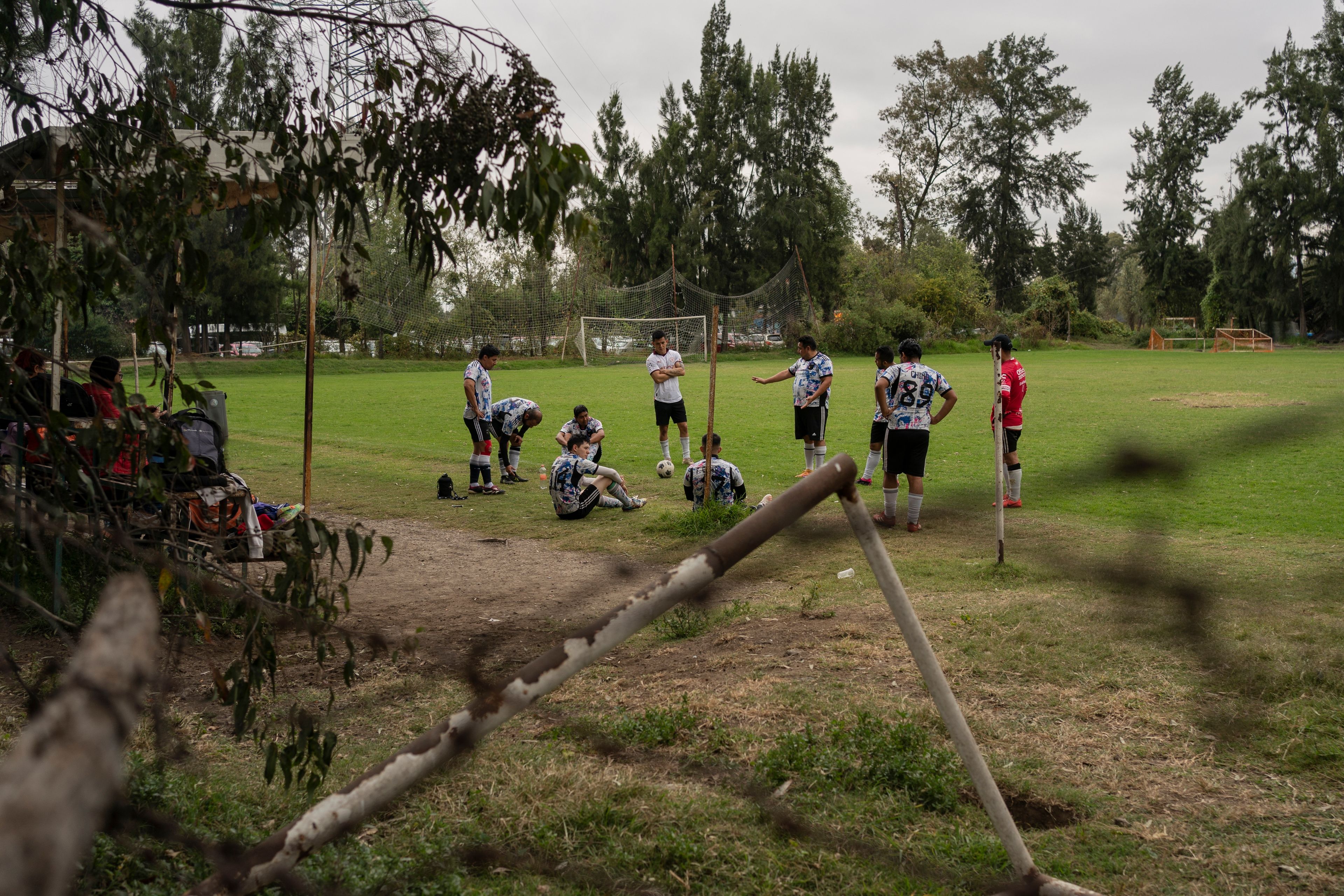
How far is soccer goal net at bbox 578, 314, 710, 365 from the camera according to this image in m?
42.9

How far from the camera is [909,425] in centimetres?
849

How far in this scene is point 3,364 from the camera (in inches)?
91.4

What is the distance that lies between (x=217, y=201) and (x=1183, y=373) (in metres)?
28.2

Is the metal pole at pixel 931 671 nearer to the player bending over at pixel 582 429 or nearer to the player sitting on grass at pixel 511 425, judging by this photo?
the player bending over at pixel 582 429

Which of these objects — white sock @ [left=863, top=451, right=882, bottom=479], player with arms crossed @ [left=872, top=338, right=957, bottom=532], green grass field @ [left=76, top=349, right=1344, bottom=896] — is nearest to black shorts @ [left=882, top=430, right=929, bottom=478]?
player with arms crossed @ [left=872, top=338, right=957, bottom=532]

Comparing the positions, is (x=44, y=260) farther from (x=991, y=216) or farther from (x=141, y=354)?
(x=991, y=216)

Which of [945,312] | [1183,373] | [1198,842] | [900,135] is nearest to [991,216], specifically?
[900,135]

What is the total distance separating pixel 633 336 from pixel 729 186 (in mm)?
12865

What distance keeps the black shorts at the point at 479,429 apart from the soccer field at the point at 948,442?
730mm

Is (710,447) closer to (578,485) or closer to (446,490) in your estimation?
(578,485)

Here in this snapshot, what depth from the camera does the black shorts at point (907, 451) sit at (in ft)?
27.5

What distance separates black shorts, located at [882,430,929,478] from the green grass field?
99 cm

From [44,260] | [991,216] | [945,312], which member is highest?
[991,216]

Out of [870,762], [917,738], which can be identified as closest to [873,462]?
[917,738]
